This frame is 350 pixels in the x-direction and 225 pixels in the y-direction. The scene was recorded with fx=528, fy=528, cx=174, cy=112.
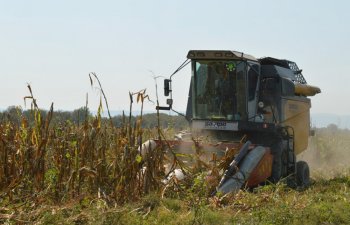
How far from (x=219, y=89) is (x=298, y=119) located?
2.37 metres

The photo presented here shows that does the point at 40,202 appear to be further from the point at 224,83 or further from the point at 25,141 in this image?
the point at 224,83

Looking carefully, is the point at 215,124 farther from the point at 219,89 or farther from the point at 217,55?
the point at 217,55

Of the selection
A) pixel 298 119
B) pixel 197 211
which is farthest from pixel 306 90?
pixel 197 211

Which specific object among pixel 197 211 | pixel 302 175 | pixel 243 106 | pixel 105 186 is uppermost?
pixel 243 106

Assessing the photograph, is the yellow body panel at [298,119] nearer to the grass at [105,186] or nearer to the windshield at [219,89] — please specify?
the windshield at [219,89]

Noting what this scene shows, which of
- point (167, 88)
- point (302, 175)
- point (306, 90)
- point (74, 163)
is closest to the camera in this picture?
point (74, 163)

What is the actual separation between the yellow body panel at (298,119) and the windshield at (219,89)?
1.22m

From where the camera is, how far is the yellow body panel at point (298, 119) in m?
10.4

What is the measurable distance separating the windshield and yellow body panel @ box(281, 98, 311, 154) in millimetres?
1216

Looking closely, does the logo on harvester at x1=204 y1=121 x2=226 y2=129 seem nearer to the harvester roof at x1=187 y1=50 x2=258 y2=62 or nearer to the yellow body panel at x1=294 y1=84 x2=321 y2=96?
the harvester roof at x1=187 y1=50 x2=258 y2=62

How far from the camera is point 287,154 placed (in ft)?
31.7

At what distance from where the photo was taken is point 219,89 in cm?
956

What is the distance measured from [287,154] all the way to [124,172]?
15.7 ft

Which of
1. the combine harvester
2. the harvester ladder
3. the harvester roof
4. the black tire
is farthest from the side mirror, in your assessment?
the black tire
